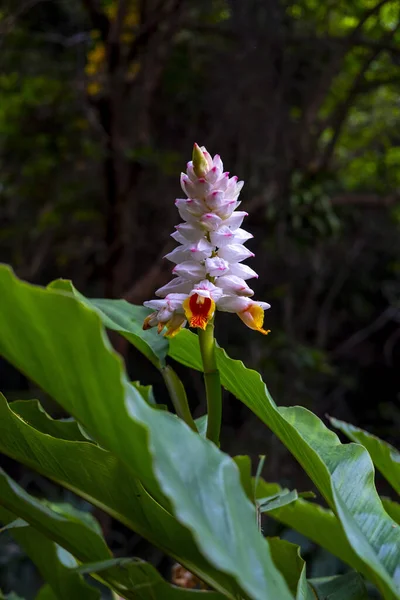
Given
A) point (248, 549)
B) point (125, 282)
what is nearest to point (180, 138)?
point (125, 282)

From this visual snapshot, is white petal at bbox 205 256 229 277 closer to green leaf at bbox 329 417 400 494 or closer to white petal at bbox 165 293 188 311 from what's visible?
white petal at bbox 165 293 188 311

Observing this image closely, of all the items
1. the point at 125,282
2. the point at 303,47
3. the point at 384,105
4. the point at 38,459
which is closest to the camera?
the point at 38,459

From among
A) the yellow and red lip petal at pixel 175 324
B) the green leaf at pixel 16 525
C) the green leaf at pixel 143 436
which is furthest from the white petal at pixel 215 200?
the green leaf at pixel 16 525

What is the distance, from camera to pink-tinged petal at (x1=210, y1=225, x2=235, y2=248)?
511 mm

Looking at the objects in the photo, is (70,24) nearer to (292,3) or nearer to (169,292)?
(292,3)

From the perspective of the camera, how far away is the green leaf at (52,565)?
530 mm

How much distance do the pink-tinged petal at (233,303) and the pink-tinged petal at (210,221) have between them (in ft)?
0.21

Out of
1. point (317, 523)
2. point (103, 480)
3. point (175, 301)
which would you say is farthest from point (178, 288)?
point (317, 523)

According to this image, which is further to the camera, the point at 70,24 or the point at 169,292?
the point at 70,24

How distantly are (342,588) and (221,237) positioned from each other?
0.33m

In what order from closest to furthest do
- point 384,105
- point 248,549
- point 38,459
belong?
point 248,549 < point 38,459 < point 384,105

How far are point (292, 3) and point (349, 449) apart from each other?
244cm

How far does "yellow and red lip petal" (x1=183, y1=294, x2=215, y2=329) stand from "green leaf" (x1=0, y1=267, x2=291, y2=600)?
0.14 meters

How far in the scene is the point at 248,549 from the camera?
1.01 ft
